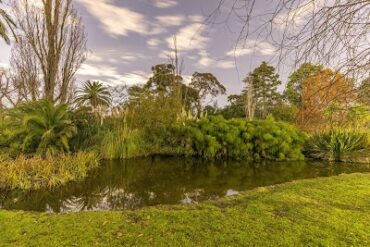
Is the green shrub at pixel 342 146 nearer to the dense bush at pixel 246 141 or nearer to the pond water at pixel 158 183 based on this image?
the dense bush at pixel 246 141

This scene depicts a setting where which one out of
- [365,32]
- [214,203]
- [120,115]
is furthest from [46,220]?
[120,115]

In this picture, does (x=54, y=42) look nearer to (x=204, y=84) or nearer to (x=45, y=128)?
(x=45, y=128)

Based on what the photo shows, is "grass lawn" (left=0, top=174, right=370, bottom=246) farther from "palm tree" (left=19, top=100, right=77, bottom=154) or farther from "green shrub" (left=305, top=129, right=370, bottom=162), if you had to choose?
"green shrub" (left=305, top=129, right=370, bottom=162)

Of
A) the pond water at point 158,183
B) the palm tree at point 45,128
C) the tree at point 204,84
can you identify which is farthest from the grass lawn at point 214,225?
the tree at point 204,84

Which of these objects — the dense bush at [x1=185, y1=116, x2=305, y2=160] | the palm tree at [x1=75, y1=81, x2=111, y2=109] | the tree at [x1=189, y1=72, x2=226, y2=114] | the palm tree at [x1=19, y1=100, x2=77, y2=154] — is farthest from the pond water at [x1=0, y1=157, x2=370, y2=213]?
the tree at [x1=189, y1=72, x2=226, y2=114]

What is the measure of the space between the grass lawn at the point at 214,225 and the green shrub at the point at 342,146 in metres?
5.63

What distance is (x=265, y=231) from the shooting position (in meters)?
2.79

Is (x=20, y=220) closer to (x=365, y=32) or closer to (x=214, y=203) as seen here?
(x=214, y=203)

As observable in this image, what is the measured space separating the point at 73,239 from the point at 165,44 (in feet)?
43.1

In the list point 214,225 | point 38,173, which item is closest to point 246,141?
point 38,173

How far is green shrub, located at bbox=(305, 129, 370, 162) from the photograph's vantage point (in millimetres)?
8992

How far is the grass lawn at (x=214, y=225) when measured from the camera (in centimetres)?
260

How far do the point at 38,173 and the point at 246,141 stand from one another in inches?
269

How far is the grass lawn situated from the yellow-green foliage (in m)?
1.90
